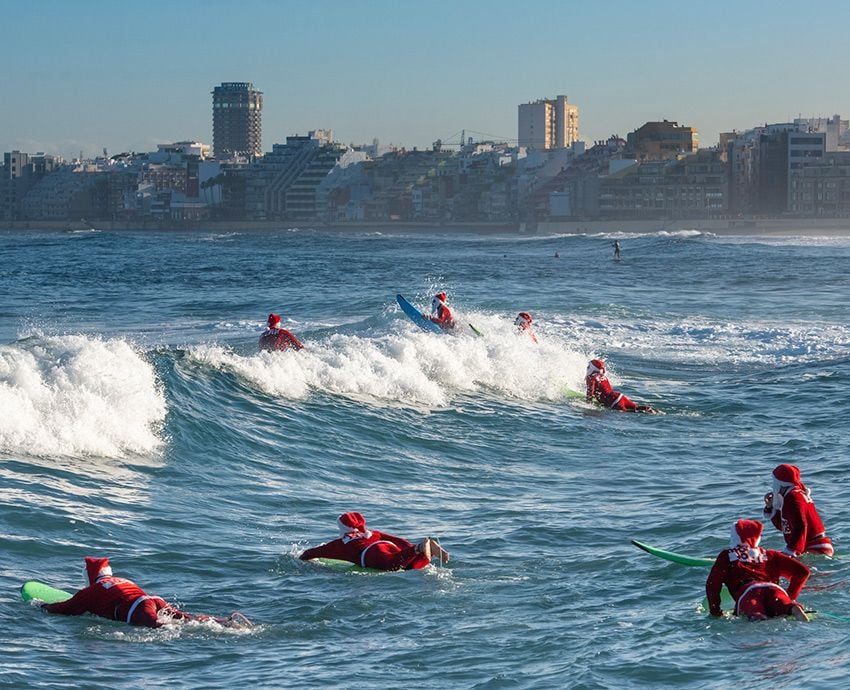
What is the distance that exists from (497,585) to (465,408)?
429 inches

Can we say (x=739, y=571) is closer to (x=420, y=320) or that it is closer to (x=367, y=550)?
(x=367, y=550)

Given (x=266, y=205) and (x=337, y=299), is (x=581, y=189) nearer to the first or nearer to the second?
(x=266, y=205)

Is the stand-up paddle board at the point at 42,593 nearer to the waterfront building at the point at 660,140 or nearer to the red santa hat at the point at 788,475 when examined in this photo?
the red santa hat at the point at 788,475

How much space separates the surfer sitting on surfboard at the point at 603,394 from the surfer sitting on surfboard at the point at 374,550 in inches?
400

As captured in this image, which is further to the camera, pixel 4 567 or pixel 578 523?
pixel 578 523

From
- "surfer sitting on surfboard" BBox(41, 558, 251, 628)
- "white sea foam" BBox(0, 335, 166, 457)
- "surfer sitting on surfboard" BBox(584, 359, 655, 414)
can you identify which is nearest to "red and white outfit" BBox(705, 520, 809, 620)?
"surfer sitting on surfboard" BBox(41, 558, 251, 628)

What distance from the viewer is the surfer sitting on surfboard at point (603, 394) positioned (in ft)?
68.9

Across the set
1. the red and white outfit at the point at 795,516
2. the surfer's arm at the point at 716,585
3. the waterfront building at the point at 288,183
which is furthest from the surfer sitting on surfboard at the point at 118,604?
the waterfront building at the point at 288,183

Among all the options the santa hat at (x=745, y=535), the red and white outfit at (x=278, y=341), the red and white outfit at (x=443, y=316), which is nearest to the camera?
the santa hat at (x=745, y=535)

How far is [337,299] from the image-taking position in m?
48.7

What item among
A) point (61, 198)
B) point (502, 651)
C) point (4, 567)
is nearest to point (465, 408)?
point (4, 567)

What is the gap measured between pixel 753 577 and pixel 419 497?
6244 millimetres

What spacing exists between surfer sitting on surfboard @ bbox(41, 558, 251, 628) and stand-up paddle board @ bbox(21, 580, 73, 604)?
0.25 metres

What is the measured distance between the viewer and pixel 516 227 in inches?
6506
